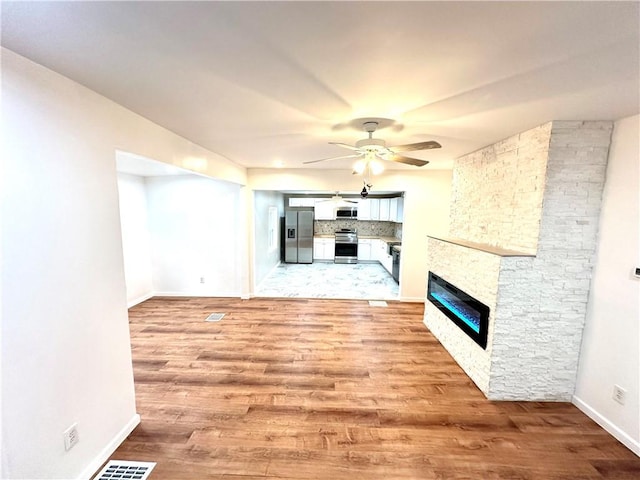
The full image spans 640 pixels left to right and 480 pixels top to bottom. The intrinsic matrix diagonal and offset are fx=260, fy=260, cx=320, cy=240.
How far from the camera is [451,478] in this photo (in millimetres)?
1688

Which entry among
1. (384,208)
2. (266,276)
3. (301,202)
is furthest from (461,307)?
(301,202)

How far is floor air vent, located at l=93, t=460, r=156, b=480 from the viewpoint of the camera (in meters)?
1.65

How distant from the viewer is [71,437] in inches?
60.4

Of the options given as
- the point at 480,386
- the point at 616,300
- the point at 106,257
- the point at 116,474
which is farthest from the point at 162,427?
the point at 616,300

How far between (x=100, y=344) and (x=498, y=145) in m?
3.82

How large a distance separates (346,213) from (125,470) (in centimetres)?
712

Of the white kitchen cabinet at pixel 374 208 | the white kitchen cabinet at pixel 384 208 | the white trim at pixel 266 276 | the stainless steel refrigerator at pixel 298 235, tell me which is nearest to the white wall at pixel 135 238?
the white trim at pixel 266 276

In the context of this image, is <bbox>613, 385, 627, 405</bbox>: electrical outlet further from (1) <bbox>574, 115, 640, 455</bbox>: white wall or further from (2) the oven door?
(2) the oven door

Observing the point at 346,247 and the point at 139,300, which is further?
the point at 346,247

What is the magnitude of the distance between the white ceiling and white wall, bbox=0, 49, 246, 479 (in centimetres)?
22

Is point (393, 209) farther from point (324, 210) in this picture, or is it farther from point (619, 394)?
point (619, 394)

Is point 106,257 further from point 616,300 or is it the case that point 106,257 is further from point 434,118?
point 616,300

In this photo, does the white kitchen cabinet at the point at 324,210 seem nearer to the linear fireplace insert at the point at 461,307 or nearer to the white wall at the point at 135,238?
the white wall at the point at 135,238

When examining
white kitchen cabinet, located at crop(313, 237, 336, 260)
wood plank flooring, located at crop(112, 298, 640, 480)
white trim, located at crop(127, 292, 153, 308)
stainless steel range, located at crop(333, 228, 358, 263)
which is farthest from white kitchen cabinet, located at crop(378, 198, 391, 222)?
white trim, located at crop(127, 292, 153, 308)
